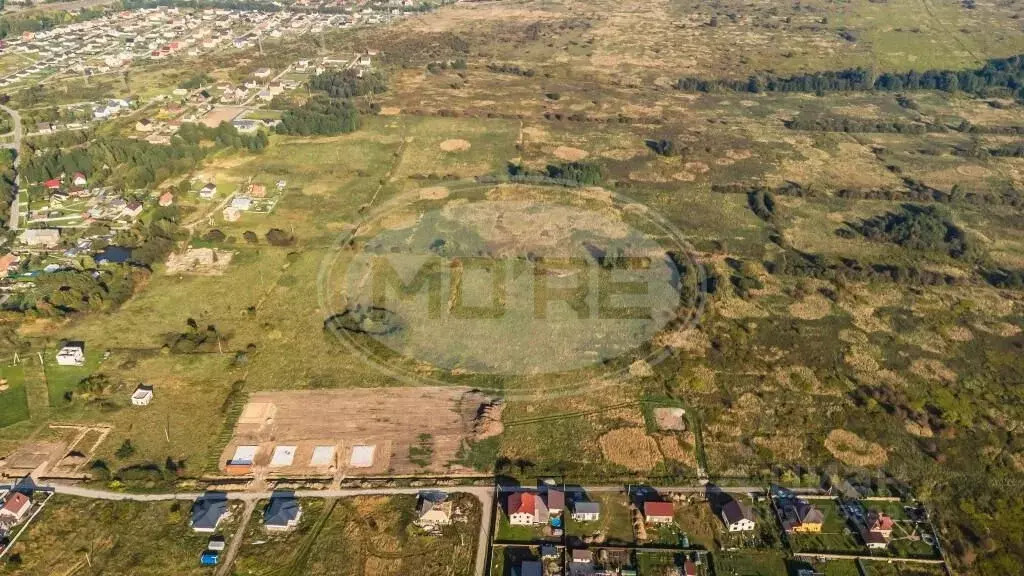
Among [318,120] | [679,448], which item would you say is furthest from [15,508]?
[318,120]

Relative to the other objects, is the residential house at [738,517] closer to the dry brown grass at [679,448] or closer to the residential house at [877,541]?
the dry brown grass at [679,448]

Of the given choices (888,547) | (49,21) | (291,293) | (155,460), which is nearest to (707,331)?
(888,547)

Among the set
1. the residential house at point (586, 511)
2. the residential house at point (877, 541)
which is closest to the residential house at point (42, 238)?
the residential house at point (586, 511)

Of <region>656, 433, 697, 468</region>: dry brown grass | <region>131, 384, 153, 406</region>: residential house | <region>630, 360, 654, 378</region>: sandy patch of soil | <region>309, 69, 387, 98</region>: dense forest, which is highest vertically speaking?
<region>309, 69, 387, 98</region>: dense forest

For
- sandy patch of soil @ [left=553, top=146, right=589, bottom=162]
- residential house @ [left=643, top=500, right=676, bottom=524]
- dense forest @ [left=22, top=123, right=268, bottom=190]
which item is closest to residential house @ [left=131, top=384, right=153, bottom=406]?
residential house @ [left=643, top=500, right=676, bottom=524]

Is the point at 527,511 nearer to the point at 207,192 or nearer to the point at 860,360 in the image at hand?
the point at 860,360

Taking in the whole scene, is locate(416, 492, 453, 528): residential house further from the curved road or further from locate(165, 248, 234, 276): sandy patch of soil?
the curved road

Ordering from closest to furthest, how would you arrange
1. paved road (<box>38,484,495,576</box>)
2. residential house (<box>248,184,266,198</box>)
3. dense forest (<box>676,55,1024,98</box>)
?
paved road (<box>38,484,495,576</box>)
residential house (<box>248,184,266,198</box>)
dense forest (<box>676,55,1024,98</box>)
